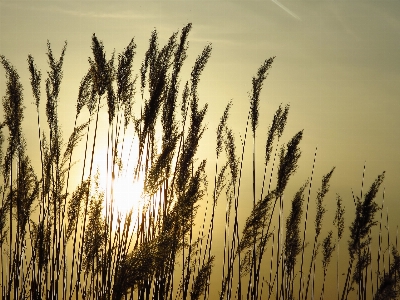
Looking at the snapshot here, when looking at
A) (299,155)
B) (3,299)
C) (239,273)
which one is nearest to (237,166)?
(299,155)

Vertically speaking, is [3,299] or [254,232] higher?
[254,232]

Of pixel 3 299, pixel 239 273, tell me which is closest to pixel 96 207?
pixel 239 273

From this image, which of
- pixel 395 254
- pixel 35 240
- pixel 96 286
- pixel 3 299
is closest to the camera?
pixel 96 286

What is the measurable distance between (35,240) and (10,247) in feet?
1.74

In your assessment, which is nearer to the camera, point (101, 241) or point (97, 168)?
point (101, 241)

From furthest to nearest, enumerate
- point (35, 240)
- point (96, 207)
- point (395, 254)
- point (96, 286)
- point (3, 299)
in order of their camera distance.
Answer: point (395, 254) → point (3, 299) → point (35, 240) → point (96, 286) → point (96, 207)

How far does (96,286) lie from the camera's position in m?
3.42

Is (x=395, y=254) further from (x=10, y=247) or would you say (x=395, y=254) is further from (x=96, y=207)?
(x=10, y=247)

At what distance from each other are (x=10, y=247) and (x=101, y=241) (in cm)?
138

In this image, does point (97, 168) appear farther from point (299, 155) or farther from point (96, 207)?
point (299, 155)

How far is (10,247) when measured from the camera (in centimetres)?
428

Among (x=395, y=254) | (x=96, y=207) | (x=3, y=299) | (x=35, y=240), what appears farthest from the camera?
(x=395, y=254)

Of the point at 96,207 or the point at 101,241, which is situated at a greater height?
the point at 96,207

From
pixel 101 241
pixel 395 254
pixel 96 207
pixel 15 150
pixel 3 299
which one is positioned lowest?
pixel 3 299
